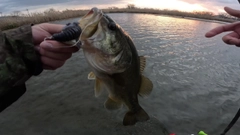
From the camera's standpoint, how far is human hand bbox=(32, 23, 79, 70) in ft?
6.53

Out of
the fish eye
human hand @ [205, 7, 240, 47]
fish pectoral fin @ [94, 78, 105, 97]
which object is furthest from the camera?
human hand @ [205, 7, 240, 47]

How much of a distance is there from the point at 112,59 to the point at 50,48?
0.64 meters

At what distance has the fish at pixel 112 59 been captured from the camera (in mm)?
1970

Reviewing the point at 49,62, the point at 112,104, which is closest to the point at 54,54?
the point at 49,62

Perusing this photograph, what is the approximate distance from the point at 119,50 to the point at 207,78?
7.92 meters

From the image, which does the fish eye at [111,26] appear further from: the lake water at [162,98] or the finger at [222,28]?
the lake water at [162,98]

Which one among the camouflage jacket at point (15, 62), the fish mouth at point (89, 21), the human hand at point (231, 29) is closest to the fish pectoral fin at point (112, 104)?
the camouflage jacket at point (15, 62)

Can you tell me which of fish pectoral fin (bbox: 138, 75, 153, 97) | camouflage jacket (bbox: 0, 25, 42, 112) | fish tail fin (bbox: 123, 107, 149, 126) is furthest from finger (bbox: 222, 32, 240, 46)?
camouflage jacket (bbox: 0, 25, 42, 112)

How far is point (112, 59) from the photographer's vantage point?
2.15 meters

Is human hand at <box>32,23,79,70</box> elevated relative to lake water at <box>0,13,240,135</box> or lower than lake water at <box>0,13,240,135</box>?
elevated

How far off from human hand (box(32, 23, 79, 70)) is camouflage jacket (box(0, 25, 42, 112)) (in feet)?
0.33

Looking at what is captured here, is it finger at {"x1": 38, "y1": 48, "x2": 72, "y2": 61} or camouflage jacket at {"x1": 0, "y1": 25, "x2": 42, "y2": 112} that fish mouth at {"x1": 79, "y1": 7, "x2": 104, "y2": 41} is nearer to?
finger at {"x1": 38, "y1": 48, "x2": 72, "y2": 61}

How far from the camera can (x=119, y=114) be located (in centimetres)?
621

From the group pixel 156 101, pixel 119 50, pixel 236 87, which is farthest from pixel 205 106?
pixel 119 50
